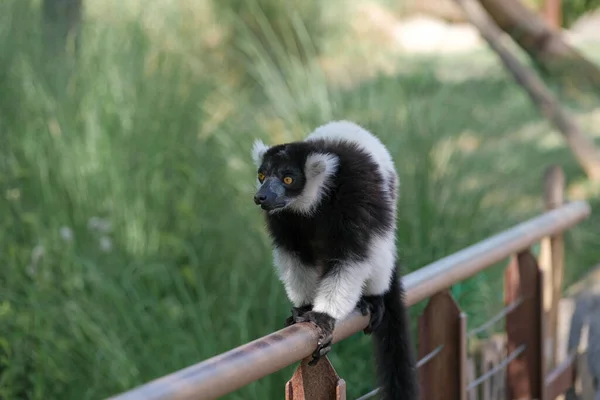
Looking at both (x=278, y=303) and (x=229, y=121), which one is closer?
(x=278, y=303)

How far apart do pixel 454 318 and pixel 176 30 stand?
11.8 feet

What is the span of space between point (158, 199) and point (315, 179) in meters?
2.05

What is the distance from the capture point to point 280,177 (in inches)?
80.0

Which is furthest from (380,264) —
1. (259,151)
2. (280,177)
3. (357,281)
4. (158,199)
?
(158,199)

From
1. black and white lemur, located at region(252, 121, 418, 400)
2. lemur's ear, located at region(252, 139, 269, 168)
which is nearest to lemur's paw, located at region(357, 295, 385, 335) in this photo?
black and white lemur, located at region(252, 121, 418, 400)

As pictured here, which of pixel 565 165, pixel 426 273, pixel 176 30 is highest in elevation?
pixel 176 30

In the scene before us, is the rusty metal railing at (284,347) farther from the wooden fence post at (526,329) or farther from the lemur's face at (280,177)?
the lemur's face at (280,177)

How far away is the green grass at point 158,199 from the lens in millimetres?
3189

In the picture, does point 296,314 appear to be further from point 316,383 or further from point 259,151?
point 259,151

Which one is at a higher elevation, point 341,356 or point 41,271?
point 41,271

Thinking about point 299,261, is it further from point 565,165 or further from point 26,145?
point 565,165

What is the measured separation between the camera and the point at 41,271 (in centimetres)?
336

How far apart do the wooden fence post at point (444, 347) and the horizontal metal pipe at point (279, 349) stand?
0.10 metres

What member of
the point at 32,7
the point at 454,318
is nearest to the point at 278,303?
the point at 454,318
